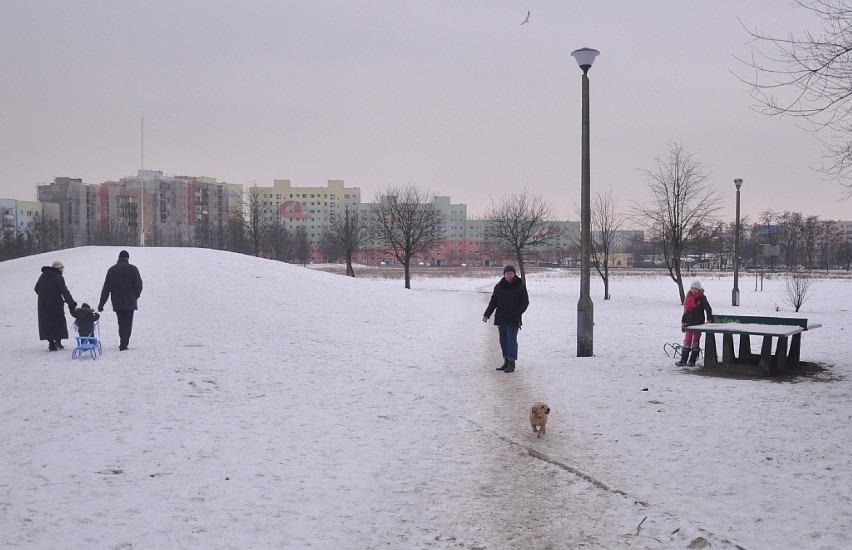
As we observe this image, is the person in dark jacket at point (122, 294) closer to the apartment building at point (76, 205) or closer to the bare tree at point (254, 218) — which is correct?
the bare tree at point (254, 218)

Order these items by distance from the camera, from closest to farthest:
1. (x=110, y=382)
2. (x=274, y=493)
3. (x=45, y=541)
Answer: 1. (x=45, y=541)
2. (x=274, y=493)
3. (x=110, y=382)

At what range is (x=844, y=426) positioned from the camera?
257 inches

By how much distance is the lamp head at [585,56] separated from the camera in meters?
11.6

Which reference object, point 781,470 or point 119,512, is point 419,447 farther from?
point 781,470

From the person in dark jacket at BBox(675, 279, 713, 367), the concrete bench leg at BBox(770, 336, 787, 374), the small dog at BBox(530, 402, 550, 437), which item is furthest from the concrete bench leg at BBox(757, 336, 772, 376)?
the small dog at BBox(530, 402, 550, 437)

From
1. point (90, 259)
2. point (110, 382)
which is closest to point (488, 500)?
point (110, 382)

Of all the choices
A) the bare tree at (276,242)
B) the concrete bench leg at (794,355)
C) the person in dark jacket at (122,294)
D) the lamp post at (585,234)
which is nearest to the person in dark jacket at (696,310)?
the concrete bench leg at (794,355)

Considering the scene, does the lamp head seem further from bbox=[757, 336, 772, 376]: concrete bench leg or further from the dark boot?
bbox=[757, 336, 772, 376]: concrete bench leg

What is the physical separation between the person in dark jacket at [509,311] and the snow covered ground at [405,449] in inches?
15.6

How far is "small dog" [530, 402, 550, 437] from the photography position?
6.76 m

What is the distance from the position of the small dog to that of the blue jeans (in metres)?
3.92

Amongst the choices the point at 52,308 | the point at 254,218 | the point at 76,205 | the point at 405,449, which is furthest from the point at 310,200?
the point at 405,449

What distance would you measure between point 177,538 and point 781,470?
17.1ft

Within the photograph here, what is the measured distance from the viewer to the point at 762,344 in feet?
33.8
